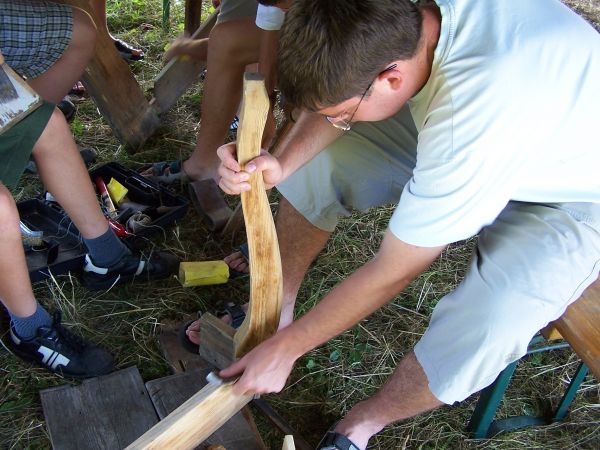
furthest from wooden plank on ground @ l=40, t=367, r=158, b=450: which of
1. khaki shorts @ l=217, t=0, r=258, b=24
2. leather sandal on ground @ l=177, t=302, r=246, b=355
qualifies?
khaki shorts @ l=217, t=0, r=258, b=24

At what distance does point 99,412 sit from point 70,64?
1400 mm

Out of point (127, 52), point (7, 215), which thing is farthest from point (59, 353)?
point (127, 52)

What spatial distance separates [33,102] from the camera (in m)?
2.05

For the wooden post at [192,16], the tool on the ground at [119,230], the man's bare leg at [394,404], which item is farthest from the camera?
the wooden post at [192,16]

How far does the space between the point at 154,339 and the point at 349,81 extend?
1460 mm

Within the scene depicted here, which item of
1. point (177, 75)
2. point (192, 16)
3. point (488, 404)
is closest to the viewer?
point (488, 404)

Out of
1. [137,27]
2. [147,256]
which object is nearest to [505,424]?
[147,256]

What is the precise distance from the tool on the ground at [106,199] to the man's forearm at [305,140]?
3.71 ft

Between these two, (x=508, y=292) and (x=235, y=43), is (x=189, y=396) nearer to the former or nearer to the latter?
(x=508, y=292)

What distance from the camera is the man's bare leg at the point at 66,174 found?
2213 millimetres

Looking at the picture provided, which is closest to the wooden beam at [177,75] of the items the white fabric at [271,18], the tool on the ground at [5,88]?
the white fabric at [271,18]

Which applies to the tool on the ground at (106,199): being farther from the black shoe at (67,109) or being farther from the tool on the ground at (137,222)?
the black shoe at (67,109)

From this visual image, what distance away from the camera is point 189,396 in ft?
7.30

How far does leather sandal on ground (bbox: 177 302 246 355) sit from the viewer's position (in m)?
2.39
